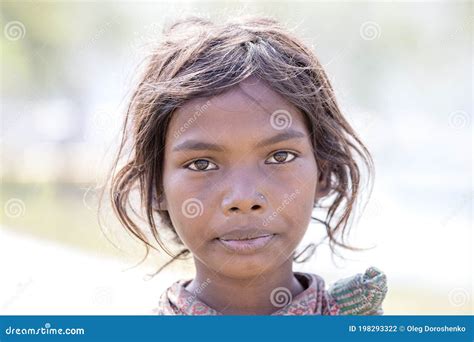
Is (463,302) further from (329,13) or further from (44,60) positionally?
(44,60)

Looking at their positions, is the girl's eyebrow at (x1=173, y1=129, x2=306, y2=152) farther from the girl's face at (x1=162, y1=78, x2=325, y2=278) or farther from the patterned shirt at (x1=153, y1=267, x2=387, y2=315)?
the patterned shirt at (x1=153, y1=267, x2=387, y2=315)

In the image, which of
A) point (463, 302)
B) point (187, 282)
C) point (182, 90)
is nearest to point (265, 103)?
point (182, 90)

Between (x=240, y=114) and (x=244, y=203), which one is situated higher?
(x=240, y=114)

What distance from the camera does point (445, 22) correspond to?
13070 millimetres

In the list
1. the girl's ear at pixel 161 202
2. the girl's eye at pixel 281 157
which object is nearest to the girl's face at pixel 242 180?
the girl's eye at pixel 281 157

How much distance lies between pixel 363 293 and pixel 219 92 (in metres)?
0.68

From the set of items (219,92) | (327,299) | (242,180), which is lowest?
(327,299)

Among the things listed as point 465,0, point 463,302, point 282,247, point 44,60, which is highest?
point 44,60

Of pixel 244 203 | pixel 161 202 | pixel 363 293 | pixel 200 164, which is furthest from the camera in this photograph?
pixel 161 202

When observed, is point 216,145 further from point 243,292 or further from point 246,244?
point 243,292

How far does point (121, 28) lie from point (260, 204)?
13335mm

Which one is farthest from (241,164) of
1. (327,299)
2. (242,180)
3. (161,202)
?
(327,299)

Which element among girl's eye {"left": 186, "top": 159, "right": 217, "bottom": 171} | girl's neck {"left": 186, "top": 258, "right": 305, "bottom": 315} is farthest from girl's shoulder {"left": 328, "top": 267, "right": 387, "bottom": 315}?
girl's eye {"left": 186, "top": 159, "right": 217, "bottom": 171}

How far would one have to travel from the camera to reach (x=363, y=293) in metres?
1.99
